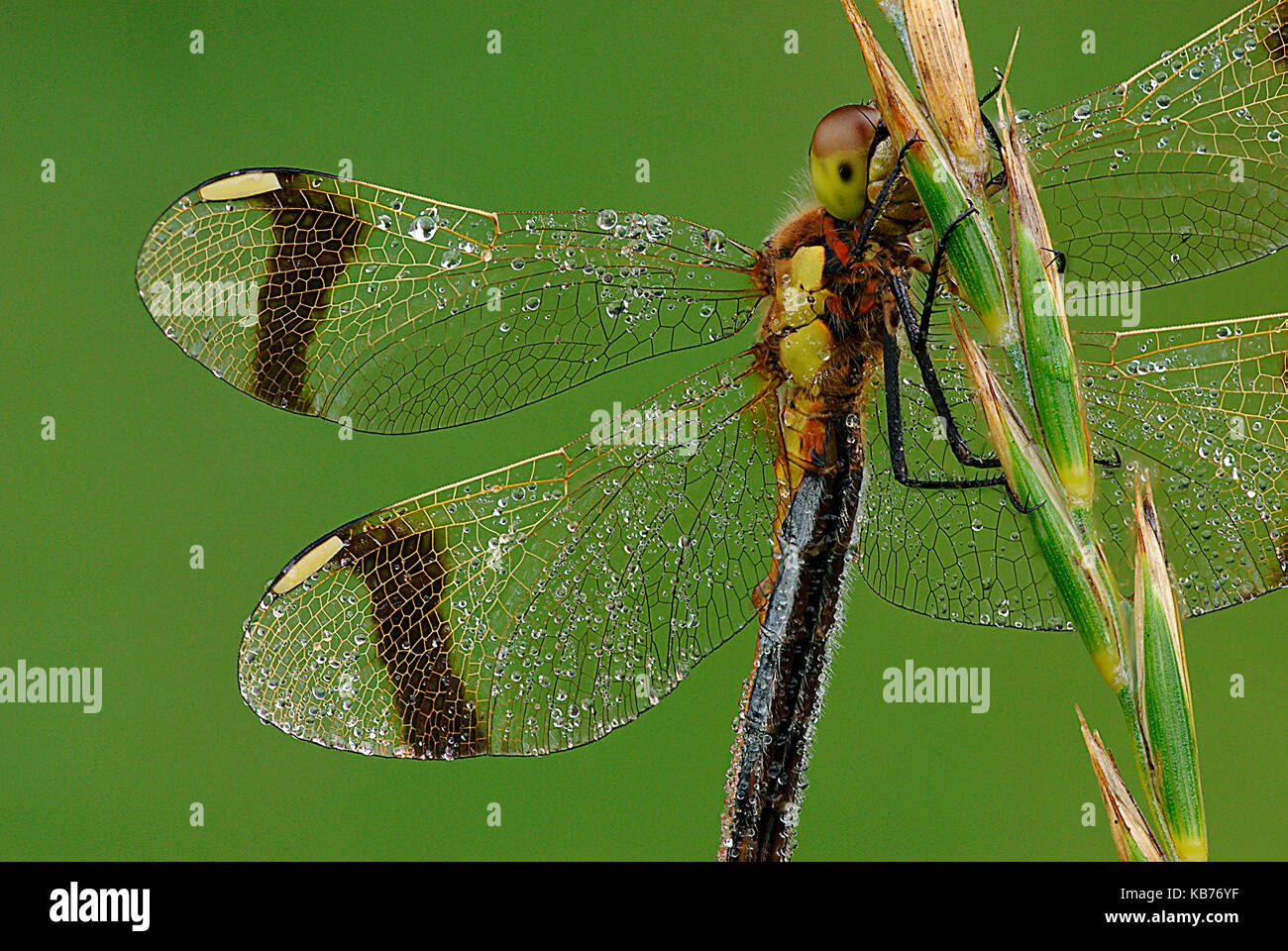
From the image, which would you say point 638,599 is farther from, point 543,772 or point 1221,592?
point 543,772

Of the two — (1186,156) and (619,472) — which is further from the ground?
(1186,156)

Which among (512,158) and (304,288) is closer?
(304,288)

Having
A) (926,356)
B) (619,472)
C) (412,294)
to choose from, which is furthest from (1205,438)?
(412,294)

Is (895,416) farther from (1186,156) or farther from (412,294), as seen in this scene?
(412,294)

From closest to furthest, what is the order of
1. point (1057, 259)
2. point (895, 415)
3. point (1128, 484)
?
point (1057, 259) < point (895, 415) < point (1128, 484)

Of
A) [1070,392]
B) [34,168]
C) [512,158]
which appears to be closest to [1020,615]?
[1070,392]

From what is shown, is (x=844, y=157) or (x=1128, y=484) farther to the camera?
(x=1128, y=484)

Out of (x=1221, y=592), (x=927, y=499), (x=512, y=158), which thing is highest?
(x=512, y=158)
